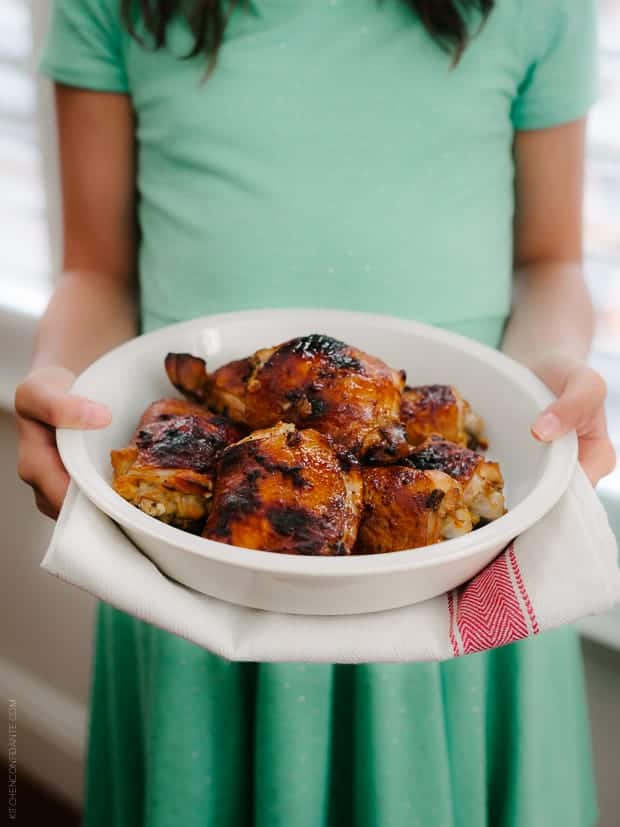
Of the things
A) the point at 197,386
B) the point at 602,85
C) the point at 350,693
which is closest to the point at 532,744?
the point at 350,693

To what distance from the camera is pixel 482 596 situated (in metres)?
0.62

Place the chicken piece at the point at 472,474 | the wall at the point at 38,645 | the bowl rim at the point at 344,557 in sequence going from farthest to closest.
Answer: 1. the wall at the point at 38,645
2. the chicken piece at the point at 472,474
3. the bowl rim at the point at 344,557

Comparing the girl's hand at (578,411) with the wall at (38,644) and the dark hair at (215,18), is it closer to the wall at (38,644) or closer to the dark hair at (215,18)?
the dark hair at (215,18)

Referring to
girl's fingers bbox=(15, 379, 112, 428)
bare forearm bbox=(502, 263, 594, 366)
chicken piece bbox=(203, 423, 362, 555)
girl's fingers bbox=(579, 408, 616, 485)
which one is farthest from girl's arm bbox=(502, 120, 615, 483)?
girl's fingers bbox=(15, 379, 112, 428)

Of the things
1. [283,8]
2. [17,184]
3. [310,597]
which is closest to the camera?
[310,597]

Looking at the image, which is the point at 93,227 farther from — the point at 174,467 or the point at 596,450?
the point at 596,450

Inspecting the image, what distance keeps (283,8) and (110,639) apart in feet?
2.88

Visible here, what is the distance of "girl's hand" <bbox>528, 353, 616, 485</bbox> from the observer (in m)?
0.69

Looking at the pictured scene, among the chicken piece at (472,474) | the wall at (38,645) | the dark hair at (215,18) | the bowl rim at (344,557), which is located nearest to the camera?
the bowl rim at (344,557)

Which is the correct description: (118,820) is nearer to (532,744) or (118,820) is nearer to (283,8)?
(532,744)

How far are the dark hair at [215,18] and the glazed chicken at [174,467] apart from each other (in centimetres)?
48

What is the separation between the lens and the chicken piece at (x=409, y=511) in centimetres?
62

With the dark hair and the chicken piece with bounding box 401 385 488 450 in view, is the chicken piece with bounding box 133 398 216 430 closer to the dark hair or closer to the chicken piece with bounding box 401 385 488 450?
the chicken piece with bounding box 401 385 488 450

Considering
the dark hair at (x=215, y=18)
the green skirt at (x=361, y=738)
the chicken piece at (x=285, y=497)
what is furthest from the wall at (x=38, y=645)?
the chicken piece at (x=285, y=497)
